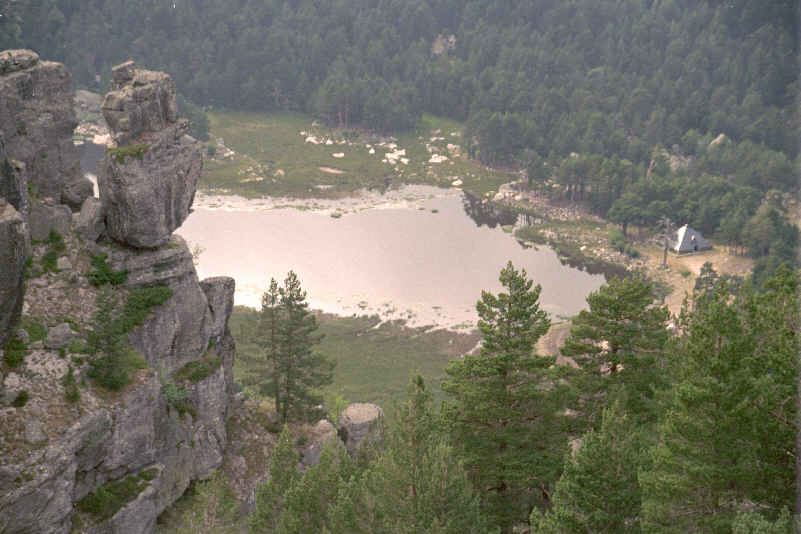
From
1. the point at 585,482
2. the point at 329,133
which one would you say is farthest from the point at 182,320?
the point at 329,133

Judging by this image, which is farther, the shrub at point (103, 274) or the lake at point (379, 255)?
the lake at point (379, 255)

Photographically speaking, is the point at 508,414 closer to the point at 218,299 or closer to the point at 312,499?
the point at 312,499

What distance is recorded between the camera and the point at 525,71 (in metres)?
174

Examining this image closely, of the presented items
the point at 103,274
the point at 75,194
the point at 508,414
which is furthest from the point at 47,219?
the point at 508,414

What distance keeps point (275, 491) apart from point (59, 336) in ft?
45.0

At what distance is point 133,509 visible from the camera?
33625 mm

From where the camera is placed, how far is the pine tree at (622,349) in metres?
34.1

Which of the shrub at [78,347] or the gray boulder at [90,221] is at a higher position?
the gray boulder at [90,221]

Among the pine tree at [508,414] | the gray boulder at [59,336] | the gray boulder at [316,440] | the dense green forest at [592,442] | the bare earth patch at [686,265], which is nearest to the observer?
the dense green forest at [592,442]

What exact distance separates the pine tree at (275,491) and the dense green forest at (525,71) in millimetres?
99353

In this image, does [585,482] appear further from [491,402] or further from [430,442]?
[491,402]

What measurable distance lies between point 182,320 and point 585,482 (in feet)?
88.2

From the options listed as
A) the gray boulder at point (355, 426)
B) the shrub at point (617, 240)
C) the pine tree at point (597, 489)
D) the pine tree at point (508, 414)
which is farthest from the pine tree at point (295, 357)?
the shrub at point (617, 240)

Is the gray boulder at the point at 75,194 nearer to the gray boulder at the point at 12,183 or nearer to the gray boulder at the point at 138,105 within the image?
the gray boulder at the point at 138,105
